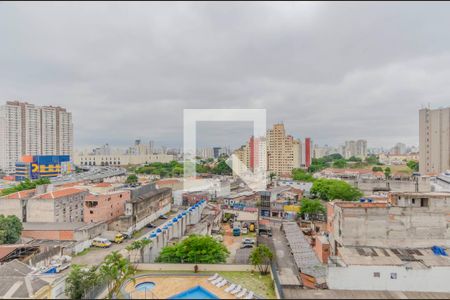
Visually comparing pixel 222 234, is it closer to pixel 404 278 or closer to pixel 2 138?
pixel 404 278

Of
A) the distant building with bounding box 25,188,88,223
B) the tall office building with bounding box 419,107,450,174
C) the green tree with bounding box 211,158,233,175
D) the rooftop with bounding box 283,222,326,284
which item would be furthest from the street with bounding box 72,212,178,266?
the tall office building with bounding box 419,107,450,174

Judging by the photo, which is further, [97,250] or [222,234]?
[222,234]

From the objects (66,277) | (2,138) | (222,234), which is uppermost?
(2,138)

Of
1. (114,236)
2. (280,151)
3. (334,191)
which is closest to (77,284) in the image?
(114,236)

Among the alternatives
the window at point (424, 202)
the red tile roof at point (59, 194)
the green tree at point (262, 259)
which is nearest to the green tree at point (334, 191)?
the window at point (424, 202)

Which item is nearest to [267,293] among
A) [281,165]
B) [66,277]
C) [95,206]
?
[66,277]

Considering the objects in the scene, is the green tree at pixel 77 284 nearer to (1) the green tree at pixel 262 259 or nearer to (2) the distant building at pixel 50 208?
(1) the green tree at pixel 262 259

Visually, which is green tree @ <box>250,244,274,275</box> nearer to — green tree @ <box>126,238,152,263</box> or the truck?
green tree @ <box>126,238,152,263</box>
